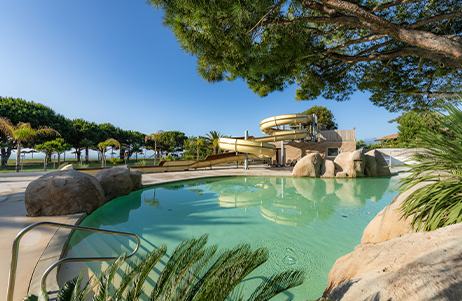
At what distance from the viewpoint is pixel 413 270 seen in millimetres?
1373

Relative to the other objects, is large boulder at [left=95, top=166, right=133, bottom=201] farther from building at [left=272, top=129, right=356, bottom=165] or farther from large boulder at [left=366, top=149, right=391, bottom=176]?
building at [left=272, top=129, right=356, bottom=165]

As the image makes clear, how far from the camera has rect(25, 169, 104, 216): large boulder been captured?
4.55m

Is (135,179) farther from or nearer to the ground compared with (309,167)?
nearer to the ground

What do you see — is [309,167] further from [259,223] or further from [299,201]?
[259,223]

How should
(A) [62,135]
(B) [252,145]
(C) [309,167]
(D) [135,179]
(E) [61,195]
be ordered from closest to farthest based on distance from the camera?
(E) [61,195], (D) [135,179], (C) [309,167], (B) [252,145], (A) [62,135]

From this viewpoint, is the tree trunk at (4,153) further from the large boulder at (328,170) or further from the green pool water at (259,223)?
the large boulder at (328,170)

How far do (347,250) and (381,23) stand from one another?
5.42 metres

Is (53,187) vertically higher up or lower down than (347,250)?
higher up

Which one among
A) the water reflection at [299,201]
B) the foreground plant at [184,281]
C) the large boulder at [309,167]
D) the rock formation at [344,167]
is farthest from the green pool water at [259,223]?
the large boulder at [309,167]

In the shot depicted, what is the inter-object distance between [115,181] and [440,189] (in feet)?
29.7

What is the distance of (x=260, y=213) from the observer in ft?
19.6

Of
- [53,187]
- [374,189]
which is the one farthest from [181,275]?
[374,189]

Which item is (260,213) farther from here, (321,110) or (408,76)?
(321,110)

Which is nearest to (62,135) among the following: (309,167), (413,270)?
(309,167)
